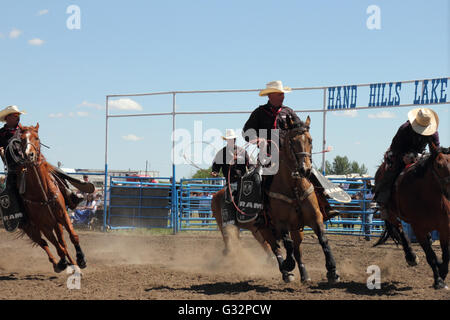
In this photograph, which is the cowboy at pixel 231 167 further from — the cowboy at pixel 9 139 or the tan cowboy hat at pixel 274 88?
the cowboy at pixel 9 139

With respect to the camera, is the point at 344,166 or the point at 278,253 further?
the point at 344,166

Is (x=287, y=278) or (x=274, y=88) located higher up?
(x=274, y=88)

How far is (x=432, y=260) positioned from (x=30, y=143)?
550 centimetres

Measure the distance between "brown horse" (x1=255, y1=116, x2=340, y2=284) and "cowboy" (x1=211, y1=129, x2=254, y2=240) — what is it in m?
A: 0.89

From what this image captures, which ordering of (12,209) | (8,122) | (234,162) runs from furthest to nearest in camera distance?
(8,122)
(234,162)
(12,209)

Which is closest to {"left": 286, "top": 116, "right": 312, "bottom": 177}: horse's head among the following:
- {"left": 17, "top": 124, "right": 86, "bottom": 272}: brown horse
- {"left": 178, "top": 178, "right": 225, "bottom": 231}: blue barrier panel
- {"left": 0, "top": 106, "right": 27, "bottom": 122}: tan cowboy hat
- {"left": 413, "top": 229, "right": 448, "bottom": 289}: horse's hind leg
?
{"left": 413, "top": 229, "right": 448, "bottom": 289}: horse's hind leg

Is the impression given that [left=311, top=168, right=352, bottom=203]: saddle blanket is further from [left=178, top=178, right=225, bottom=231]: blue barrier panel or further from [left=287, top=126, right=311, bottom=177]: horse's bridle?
[left=178, top=178, right=225, bottom=231]: blue barrier panel

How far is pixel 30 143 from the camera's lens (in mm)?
7207

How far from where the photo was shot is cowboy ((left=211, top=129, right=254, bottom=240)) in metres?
7.67

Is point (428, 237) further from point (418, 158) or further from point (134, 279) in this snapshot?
point (134, 279)

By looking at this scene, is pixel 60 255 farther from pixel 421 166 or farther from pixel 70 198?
pixel 421 166

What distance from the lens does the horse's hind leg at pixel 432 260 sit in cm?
621

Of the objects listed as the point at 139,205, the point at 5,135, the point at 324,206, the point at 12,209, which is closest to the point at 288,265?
the point at 324,206
